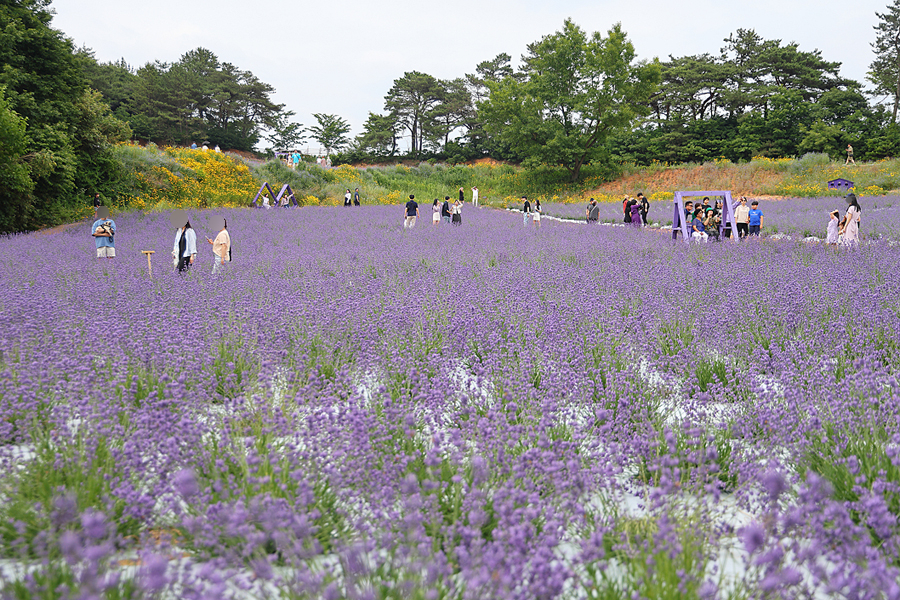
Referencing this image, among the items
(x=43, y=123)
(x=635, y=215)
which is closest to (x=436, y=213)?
(x=635, y=215)

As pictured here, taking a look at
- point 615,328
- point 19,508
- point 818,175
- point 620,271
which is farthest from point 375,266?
point 818,175

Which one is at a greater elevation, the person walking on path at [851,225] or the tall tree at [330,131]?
the tall tree at [330,131]

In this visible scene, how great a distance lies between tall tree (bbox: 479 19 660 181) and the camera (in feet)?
113

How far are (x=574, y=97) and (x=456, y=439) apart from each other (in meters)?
37.3

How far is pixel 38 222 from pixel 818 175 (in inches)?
1411

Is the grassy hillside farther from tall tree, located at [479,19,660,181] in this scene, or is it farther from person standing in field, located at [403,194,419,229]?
person standing in field, located at [403,194,419,229]

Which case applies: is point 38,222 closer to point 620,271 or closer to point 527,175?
point 620,271

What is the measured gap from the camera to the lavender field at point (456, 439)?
148cm

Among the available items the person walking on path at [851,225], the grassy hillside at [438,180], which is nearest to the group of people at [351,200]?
the grassy hillside at [438,180]

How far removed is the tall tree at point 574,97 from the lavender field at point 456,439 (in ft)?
102

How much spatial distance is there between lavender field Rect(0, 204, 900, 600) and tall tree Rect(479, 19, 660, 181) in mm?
31119

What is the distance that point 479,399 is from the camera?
3.14m

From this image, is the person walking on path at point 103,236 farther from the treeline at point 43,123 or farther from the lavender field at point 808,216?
the lavender field at point 808,216

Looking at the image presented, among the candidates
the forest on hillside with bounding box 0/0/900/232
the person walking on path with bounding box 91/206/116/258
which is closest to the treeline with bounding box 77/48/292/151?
→ the forest on hillside with bounding box 0/0/900/232
